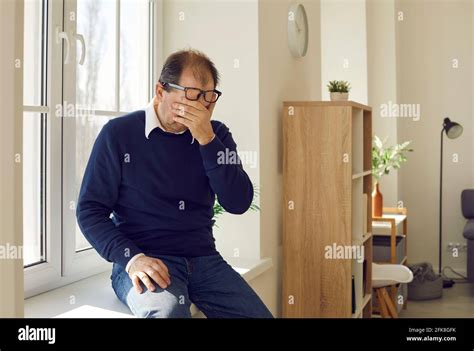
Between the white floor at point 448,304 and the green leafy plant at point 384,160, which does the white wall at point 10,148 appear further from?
the green leafy plant at point 384,160

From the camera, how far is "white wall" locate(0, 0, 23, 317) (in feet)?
2.20

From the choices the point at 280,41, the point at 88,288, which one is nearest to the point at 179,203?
the point at 88,288

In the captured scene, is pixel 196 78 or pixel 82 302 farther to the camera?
pixel 82 302

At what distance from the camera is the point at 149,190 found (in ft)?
3.51

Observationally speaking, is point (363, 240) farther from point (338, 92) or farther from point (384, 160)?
point (384, 160)

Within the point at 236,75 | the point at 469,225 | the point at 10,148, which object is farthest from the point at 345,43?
the point at 10,148

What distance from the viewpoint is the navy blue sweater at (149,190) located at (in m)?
1.04

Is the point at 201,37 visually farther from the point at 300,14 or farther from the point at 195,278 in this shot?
the point at 195,278

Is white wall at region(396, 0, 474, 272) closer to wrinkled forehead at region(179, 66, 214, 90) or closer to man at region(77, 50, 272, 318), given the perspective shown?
man at region(77, 50, 272, 318)

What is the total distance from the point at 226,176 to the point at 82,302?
359 millimetres

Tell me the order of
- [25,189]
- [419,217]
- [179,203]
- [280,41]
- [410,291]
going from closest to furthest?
[179,203] → [25,189] → [280,41] → [410,291] → [419,217]

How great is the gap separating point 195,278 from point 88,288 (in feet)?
1.00

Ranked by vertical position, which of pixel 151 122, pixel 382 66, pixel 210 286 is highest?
pixel 382 66
